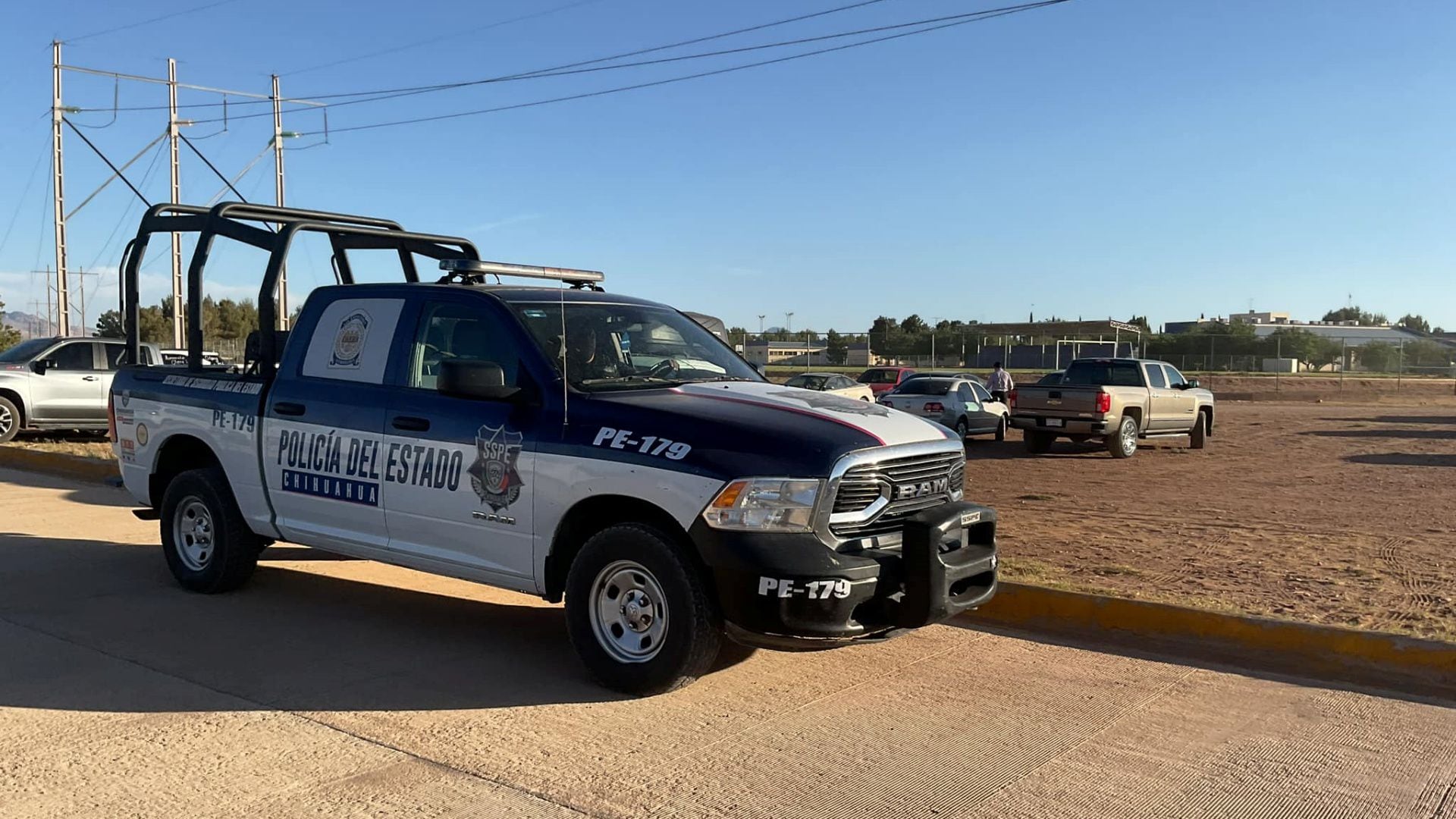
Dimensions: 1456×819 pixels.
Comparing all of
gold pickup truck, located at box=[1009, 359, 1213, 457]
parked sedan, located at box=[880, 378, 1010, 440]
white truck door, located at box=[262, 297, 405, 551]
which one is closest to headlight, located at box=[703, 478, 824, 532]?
white truck door, located at box=[262, 297, 405, 551]

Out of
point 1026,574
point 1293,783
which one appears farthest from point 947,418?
point 1293,783

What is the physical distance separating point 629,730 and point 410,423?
7.06ft

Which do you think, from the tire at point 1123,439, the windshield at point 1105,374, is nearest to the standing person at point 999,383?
the windshield at point 1105,374

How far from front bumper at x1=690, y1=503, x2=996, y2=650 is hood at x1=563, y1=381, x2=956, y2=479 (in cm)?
30

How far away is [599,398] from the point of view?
5.39m

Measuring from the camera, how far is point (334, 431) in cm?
633

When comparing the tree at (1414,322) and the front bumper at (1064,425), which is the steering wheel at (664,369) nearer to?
the front bumper at (1064,425)

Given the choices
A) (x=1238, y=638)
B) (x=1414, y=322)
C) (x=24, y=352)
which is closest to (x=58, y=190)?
(x=24, y=352)

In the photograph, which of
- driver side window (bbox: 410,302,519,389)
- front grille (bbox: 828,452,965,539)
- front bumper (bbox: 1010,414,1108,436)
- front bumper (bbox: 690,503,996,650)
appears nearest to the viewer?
front bumper (bbox: 690,503,996,650)

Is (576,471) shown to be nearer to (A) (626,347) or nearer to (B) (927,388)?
(A) (626,347)

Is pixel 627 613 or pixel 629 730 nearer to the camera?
pixel 629 730

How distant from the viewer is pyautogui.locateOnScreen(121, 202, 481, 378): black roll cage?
278 inches

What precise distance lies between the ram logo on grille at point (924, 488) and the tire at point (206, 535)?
14.3 feet

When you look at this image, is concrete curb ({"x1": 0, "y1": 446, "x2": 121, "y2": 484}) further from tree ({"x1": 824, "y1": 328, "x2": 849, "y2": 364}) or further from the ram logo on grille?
tree ({"x1": 824, "y1": 328, "x2": 849, "y2": 364})
